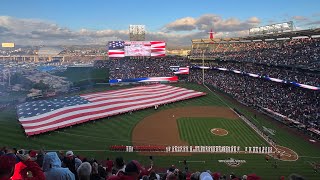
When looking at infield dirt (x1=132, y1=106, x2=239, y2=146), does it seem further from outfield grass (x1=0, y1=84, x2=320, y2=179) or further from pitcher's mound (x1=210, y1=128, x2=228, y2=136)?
pitcher's mound (x1=210, y1=128, x2=228, y2=136)

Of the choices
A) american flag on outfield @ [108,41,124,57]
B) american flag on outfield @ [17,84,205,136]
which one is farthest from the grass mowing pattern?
american flag on outfield @ [108,41,124,57]

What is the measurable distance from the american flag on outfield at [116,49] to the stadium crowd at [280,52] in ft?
83.1

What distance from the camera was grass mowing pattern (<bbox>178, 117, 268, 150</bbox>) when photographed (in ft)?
99.7

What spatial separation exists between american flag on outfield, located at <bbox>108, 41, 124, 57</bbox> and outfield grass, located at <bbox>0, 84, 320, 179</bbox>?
34531 mm

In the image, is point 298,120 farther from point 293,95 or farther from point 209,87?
point 209,87

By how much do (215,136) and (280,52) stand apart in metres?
32.6

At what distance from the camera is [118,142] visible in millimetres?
30000

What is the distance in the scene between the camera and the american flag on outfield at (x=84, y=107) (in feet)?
108

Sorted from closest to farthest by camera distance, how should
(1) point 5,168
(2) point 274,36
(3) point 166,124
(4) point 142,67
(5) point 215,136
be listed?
1. (1) point 5,168
2. (5) point 215,136
3. (3) point 166,124
4. (2) point 274,36
5. (4) point 142,67

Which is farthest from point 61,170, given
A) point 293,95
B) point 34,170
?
point 293,95

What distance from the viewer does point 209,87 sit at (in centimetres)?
6494

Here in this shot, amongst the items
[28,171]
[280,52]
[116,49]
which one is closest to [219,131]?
[280,52]

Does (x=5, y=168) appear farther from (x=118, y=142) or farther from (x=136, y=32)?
(x=136, y=32)

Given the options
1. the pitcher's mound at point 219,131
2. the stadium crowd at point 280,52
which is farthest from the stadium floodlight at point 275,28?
the pitcher's mound at point 219,131
